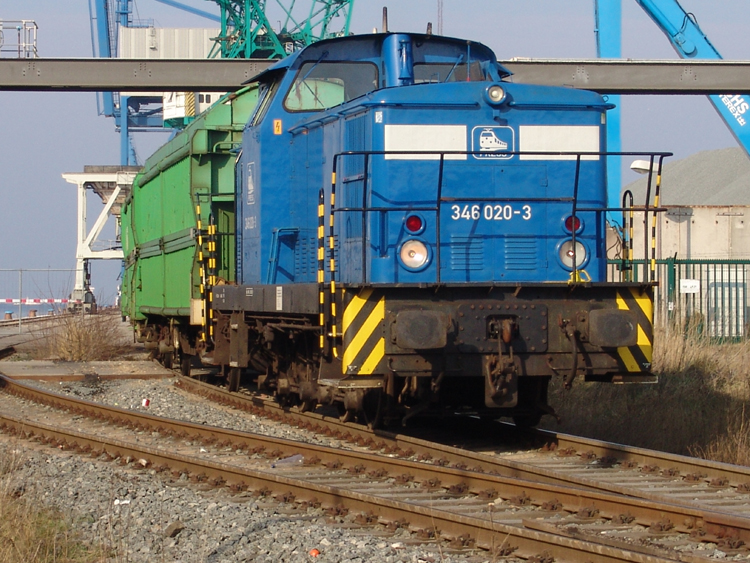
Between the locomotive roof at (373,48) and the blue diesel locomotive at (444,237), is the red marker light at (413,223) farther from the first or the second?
the locomotive roof at (373,48)

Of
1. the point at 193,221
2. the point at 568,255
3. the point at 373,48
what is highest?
the point at 373,48

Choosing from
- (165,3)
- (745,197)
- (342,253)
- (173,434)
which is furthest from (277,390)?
(165,3)

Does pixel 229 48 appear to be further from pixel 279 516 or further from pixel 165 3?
pixel 279 516

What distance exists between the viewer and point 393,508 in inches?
198

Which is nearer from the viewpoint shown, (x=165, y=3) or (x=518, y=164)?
(x=518, y=164)

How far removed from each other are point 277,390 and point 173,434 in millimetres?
1077

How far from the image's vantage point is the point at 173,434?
8.12 metres

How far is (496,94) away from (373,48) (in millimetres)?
1241

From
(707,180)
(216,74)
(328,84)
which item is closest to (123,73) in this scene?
(216,74)

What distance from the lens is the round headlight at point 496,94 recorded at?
6594 millimetres

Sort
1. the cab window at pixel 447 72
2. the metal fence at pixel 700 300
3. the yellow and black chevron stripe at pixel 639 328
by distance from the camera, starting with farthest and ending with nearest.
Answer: the metal fence at pixel 700 300
the cab window at pixel 447 72
the yellow and black chevron stripe at pixel 639 328

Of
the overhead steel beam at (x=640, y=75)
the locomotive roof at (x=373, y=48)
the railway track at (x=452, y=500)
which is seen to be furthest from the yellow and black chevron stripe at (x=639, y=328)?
the overhead steel beam at (x=640, y=75)

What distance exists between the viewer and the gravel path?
175 inches

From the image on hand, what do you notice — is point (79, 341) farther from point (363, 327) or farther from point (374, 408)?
point (363, 327)
